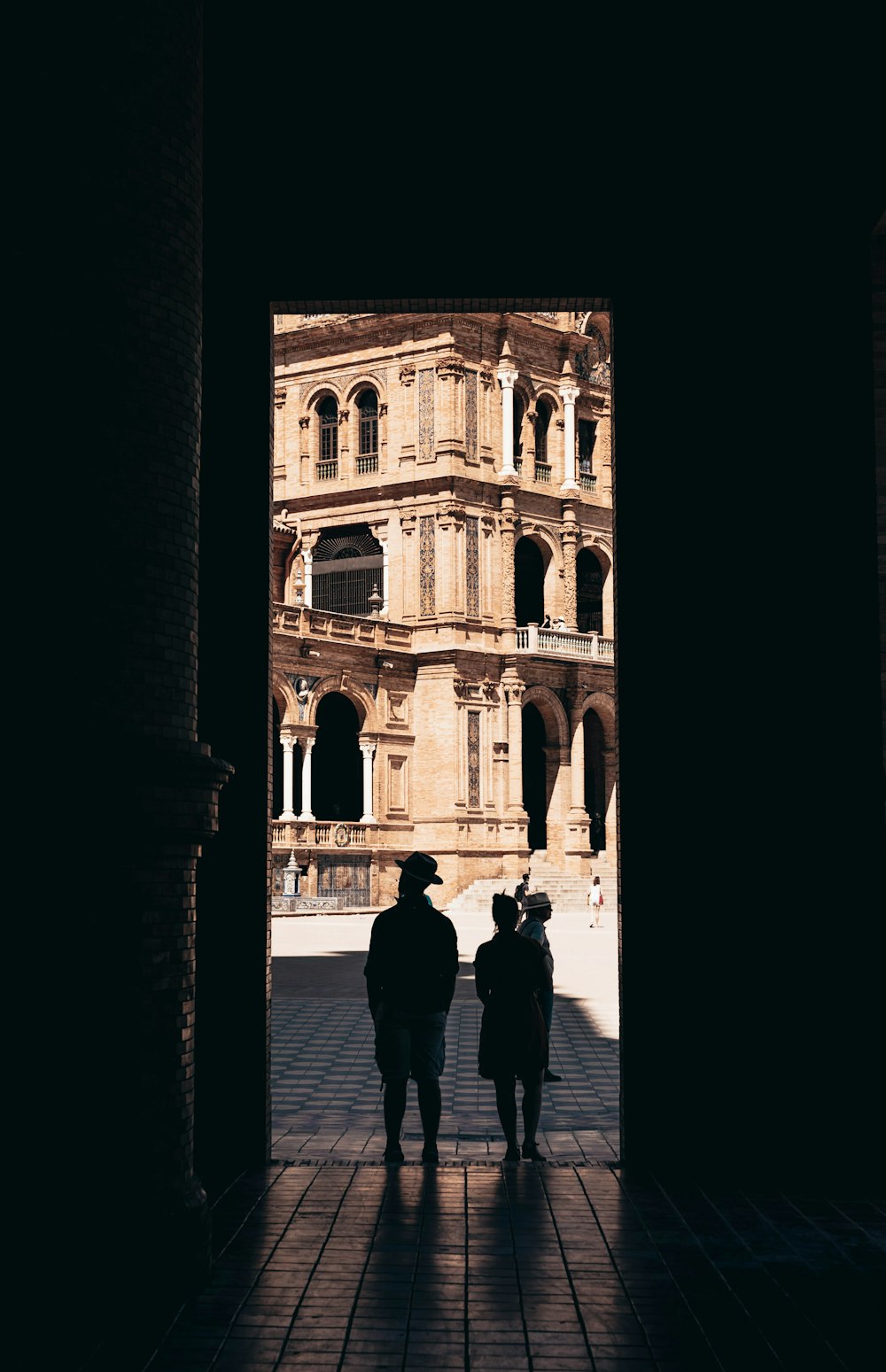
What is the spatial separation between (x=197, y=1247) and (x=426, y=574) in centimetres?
3895

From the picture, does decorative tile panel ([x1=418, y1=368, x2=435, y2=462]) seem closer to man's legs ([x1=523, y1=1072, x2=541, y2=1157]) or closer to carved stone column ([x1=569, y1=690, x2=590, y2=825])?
carved stone column ([x1=569, y1=690, x2=590, y2=825])

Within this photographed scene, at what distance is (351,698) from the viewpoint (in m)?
42.2

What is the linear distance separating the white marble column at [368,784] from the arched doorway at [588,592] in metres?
10.0

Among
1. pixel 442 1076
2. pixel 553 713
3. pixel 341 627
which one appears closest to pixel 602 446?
pixel 553 713

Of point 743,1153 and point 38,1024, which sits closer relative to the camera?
point 38,1024

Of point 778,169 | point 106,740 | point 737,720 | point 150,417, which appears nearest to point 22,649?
point 106,740

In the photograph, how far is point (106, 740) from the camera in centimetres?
523

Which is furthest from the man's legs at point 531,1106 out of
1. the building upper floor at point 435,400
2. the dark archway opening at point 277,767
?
the building upper floor at point 435,400

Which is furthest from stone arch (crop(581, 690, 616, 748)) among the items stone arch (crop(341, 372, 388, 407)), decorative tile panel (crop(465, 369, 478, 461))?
stone arch (crop(341, 372, 388, 407))

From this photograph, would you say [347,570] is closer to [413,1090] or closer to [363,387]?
[363,387]

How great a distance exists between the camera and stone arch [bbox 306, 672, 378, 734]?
40594mm

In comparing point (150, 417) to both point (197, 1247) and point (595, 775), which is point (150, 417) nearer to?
point (197, 1247)

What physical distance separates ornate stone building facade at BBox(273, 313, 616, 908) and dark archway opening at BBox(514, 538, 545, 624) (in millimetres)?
200

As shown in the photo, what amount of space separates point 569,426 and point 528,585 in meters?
5.33
